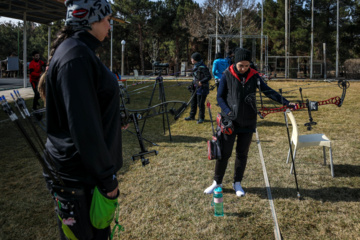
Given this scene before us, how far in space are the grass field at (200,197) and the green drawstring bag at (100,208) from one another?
1624 mm

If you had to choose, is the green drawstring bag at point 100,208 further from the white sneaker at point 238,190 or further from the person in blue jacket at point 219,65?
the person in blue jacket at point 219,65

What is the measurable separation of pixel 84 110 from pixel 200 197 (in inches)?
111

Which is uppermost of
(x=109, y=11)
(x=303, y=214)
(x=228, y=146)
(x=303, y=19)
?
(x=303, y=19)

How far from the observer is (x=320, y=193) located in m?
3.97

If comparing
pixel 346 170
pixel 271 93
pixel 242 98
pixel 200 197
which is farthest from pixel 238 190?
pixel 346 170

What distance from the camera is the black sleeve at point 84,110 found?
52.5 inches

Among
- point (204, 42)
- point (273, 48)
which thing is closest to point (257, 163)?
point (273, 48)

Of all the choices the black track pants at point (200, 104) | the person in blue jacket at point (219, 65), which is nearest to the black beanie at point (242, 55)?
the black track pants at point (200, 104)

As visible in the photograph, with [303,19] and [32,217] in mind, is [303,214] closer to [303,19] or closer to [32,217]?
[32,217]

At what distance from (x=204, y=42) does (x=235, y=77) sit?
129 feet

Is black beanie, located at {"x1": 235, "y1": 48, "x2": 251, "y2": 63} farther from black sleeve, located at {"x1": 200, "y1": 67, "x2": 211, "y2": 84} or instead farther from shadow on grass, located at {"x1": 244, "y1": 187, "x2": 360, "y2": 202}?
black sleeve, located at {"x1": 200, "y1": 67, "x2": 211, "y2": 84}

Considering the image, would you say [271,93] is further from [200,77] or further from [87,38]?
[200,77]

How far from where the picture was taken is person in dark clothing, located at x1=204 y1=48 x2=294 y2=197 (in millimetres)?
3643

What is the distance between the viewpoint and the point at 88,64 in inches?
54.2
